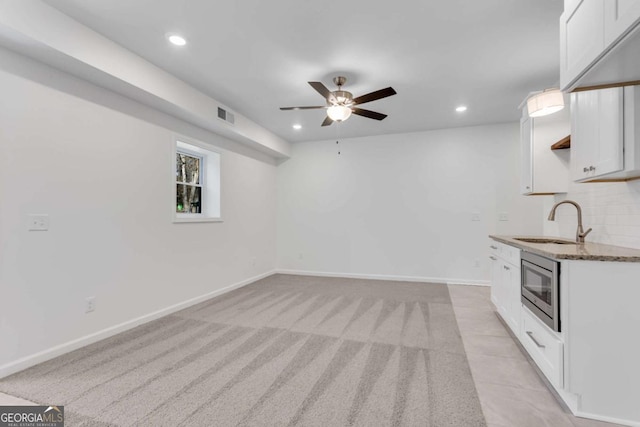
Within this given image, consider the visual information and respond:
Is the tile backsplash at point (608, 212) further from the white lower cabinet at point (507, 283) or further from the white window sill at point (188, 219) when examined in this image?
the white window sill at point (188, 219)

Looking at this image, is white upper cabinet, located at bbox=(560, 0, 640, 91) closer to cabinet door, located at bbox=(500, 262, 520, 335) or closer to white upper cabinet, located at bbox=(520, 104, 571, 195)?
cabinet door, located at bbox=(500, 262, 520, 335)

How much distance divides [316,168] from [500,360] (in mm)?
4376

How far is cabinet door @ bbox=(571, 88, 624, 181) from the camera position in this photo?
1.82m

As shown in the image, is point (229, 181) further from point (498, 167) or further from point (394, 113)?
point (498, 167)

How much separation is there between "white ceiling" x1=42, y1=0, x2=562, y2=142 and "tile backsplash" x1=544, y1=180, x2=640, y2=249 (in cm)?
132

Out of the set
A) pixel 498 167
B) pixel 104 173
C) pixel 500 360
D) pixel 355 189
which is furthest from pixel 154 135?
pixel 498 167

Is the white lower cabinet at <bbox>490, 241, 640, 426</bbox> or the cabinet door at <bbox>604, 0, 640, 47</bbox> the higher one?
the cabinet door at <bbox>604, 0, 640, 47</bbox>

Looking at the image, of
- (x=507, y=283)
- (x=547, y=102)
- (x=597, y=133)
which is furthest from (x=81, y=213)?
(x=547, y=102)

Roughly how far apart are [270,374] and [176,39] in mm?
2849

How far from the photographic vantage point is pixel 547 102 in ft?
8.79

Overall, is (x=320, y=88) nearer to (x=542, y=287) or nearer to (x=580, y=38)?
(x=580, y=38)

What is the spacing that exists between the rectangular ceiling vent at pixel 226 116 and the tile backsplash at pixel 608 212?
413 centimetres

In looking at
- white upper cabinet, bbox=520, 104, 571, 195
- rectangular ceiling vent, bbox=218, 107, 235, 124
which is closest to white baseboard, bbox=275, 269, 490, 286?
white upper cabinet, bbox=520, 104, 571, 195

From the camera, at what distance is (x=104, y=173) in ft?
9.14
